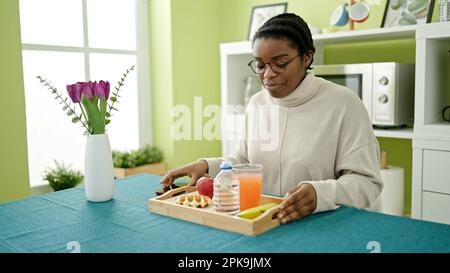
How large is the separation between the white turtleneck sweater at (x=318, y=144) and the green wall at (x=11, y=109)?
5.26ft

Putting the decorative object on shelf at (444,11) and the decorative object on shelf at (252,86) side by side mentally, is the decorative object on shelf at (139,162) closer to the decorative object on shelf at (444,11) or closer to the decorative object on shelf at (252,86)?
the decorative object on shelf at (252,86)

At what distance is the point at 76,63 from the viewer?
332cm

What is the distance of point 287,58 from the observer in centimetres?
171

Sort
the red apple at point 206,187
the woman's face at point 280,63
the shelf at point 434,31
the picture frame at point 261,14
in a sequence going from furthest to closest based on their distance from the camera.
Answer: the picture frame at point 261,14 → the shelf at point 434,31 → the woman's face at point 280,63 → the red apple at point 206,187

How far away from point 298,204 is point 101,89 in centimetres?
78

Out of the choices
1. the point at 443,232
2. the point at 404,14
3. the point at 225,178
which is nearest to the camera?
the point at 443,232

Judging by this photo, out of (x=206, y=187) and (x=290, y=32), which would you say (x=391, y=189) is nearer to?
(x=290, y=32)

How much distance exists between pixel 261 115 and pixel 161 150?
1.98 meters

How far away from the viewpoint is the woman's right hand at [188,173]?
1722mm

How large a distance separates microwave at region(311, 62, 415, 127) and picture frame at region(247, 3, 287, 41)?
3.12 ft

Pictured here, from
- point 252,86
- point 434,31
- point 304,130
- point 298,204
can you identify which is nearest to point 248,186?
point 298,204

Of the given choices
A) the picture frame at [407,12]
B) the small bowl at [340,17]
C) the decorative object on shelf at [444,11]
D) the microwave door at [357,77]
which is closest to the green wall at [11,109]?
the microwave door at [357,77]
